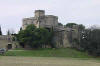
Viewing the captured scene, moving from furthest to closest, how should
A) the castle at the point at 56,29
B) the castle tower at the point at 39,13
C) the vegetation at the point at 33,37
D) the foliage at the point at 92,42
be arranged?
1. the castle tower at the point at 39,13
2. the castle at the point at 56,29
3. the vegetation at the point at 33,37
4. the foliage at the point at 92,42

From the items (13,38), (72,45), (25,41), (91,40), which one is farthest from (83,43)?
(13,38)

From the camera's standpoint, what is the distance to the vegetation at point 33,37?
238 ft

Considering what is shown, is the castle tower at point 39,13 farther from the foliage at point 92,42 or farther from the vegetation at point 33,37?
the foliage at point 92,42

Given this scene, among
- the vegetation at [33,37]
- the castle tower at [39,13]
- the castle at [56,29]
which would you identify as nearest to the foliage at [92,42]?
the castle at [56,29]

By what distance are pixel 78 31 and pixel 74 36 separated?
199 cm

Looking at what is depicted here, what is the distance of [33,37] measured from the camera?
7344 centimetres

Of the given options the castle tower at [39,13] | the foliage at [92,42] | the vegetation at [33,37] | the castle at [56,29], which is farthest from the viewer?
the castle tower at [39,13]

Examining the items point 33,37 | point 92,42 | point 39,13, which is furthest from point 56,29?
point 92,42

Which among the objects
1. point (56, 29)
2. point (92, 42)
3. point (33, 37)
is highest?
point (56, 29)

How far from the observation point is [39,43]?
240 ft

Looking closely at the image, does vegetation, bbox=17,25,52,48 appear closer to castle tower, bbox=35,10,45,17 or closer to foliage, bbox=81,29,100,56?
foliage, bbox=81,29,100,56

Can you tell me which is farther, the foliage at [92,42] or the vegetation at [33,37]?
the vegetation at [33,37]

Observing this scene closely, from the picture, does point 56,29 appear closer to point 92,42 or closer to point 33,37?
point 33,37

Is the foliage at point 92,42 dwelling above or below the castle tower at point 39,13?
below
